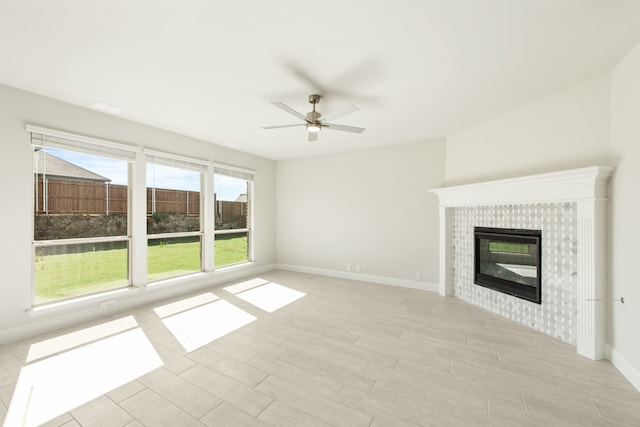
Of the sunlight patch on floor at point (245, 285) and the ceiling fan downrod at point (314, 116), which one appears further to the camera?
the sunlight patch on floor at point (245, 285)

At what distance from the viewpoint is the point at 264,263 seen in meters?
6.38

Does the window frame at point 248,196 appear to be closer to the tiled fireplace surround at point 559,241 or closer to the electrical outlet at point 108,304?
the electrical outlet at point 108,304

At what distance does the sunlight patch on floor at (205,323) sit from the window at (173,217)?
118 centimetres

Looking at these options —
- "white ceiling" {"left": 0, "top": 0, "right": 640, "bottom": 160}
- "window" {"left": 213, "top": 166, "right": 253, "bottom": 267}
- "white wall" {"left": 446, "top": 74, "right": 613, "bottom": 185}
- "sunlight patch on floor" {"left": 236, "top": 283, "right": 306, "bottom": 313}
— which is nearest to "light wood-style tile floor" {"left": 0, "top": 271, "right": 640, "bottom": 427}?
"sunlight patch on floor" {"left": 236, "top": 283, "right": 306, "bottom": 313}

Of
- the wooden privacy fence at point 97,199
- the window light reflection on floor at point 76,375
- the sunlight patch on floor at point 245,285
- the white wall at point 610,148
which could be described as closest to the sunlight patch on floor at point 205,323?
the window light reflection on floor at point 76,375

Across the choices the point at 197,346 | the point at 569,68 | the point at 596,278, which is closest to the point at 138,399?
the point at 197,346

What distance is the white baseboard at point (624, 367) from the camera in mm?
2131

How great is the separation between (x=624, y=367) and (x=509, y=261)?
1490 mm

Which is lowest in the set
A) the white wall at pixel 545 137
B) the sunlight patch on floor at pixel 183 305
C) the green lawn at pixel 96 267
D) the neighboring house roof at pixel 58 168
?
the sunlight patch on floor at pixel 183 305

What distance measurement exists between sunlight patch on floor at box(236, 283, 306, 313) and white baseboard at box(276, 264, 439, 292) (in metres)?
1.27

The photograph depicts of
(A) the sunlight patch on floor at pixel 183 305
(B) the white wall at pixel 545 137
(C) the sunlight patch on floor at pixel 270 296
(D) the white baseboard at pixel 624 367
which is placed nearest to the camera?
(D) the white baseboard at pixel 624 367

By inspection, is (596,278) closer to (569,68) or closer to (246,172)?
(569,68)

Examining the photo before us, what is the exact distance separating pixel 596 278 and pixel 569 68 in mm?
2071

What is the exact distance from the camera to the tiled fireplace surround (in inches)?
102
